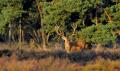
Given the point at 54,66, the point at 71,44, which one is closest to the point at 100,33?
the point at 71,44

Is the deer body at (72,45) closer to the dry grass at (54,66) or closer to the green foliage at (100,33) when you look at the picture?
the green foliage at (100,33)

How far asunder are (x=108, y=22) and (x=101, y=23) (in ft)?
2.18

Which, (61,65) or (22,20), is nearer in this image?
(61,65)

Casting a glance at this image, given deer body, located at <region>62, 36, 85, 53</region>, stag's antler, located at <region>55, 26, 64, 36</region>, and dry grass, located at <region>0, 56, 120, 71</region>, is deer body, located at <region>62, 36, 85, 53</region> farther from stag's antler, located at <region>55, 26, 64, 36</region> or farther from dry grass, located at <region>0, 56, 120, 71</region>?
dry grass, located at <region>0, 56, 120, 71</region>

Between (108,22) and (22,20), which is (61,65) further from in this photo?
(22,20)

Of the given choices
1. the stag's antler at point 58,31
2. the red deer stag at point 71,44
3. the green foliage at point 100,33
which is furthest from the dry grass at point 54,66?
the red deer stag at point 71,44

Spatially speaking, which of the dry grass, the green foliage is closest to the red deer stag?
the green foliage

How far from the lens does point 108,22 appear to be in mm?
30484

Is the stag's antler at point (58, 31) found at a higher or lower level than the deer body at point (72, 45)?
higher

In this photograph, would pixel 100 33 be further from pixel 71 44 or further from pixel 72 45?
pixel 72 45

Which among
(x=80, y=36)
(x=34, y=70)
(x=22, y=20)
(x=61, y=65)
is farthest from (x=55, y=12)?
(x=34, y=70)

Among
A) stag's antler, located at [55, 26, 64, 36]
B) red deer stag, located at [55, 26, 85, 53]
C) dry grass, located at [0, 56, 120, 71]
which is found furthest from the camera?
red deer stag, located at [55, 26, 85, 53]

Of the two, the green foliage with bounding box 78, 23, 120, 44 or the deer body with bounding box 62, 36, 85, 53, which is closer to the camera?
the green foliage with bounding box 78, 23, 120, 44

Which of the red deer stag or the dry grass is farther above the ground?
the dry grass
